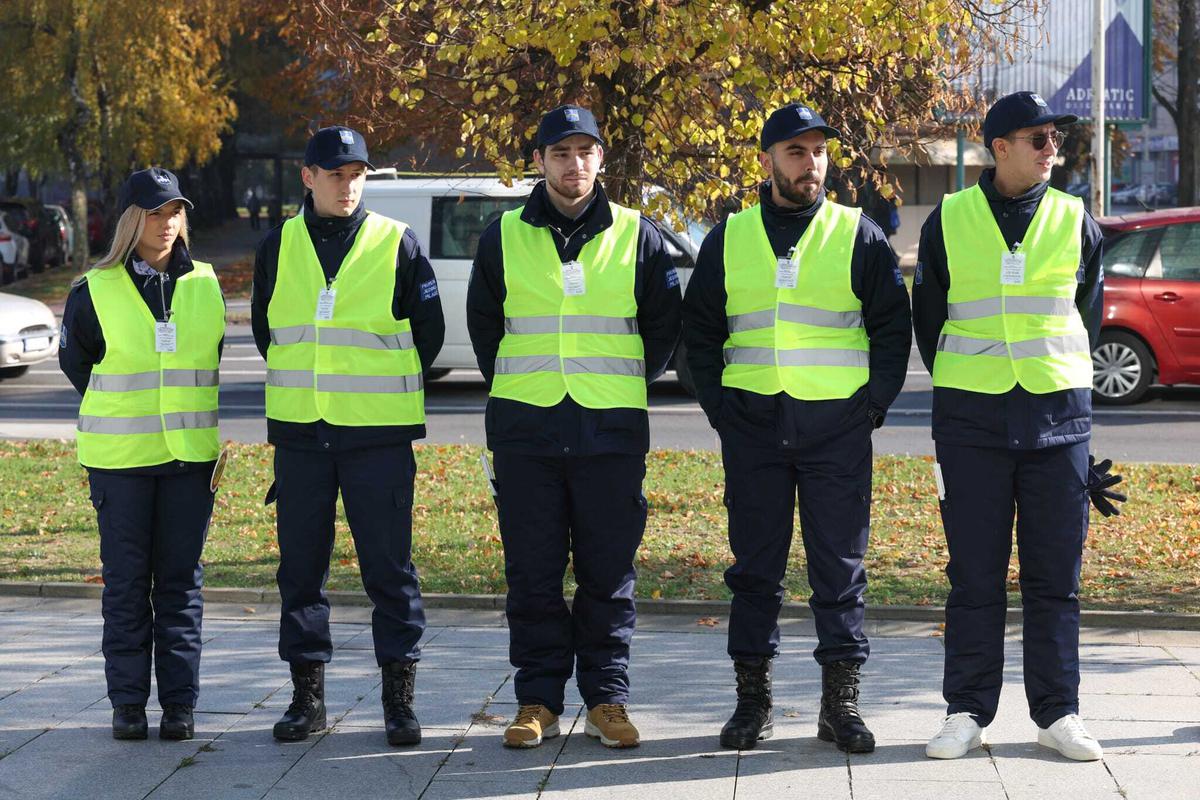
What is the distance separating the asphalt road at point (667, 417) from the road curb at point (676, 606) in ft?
17.1

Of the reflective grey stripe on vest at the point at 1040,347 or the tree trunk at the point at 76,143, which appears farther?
the tree trunk at the point at 76,143

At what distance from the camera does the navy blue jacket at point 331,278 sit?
564 centimetres

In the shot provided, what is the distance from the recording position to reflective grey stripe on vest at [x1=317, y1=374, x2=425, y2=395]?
5633 millimetres

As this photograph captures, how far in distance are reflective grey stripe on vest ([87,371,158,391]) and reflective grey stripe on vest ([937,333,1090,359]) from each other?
2854 millimetres

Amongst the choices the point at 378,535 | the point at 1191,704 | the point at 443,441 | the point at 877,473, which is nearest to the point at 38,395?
the point at 443,441

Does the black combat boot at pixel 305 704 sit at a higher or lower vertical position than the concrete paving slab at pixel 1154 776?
higher

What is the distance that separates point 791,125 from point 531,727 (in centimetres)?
225

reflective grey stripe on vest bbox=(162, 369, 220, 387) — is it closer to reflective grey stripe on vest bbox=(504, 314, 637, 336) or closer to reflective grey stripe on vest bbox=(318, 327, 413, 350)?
reflective grey stripe on vest bbox=(318, 327, 413, 350)

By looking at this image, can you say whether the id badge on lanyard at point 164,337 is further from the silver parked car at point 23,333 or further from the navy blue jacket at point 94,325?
the silver parked car at point 23,333

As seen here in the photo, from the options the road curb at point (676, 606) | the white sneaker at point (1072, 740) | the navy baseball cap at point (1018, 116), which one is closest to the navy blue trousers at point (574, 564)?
the white sneaker at point (1072, 740)

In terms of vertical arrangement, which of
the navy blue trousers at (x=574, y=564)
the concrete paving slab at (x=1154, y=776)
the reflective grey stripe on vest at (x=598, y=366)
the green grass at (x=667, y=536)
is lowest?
the concrete paving slab at (x=1154, y=776)

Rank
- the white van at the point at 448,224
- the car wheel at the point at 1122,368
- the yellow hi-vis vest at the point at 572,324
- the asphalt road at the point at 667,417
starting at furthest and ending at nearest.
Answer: the white van at the point at 448,224
the car wheel at the point at 1122,368
the asphalt road at the point at 667,417
the yellow hi-vis vest at the point at 572,324

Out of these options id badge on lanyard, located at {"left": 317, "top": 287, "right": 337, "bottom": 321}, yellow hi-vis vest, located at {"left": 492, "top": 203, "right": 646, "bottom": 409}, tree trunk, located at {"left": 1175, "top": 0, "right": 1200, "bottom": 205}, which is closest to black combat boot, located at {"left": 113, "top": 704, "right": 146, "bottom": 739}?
id badge on lanyard, located at {"left": 317, "top": 287, "right": 337, "bottom": 321}

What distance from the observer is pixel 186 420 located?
19.2 feet
